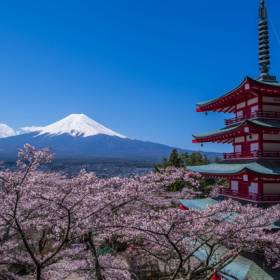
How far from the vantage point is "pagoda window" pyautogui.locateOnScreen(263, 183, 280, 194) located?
41.6 feet

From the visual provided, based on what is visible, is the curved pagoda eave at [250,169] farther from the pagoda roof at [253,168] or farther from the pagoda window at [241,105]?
the pagoda window at [241,105]

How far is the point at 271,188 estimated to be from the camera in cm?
1270

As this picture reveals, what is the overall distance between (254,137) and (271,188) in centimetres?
223

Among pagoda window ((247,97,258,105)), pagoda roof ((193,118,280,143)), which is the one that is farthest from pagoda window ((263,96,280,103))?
pagoda roof ((193,118,280,143))

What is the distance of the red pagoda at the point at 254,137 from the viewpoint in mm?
12367

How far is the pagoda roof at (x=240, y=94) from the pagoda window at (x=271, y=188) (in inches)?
149

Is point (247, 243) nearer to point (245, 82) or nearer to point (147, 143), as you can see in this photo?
point (245, 82)

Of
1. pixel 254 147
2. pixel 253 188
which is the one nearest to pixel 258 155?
pixel 254 147

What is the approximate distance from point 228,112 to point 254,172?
20.8ft

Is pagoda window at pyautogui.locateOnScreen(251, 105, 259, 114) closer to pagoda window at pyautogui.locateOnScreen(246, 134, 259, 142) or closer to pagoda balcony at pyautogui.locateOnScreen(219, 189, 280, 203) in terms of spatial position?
pagoda window at pyautogui.locateOnScreen(246, 134, 259, 142)

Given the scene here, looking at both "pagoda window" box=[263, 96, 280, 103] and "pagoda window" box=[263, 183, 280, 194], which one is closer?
"pagoda window" box=[263, 183, 280, 194]

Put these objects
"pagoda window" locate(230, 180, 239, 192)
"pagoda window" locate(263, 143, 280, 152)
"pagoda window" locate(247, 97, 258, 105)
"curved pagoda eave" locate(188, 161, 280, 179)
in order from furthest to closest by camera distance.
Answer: "pagoda window" locate(230, 180, 239, 192), "pagoda window" locate(247, 97, 258, 105), "pagoda window" locate(263, 143, 280, 152), "curved pagoda eave" locate(188, 161, 280, 179)

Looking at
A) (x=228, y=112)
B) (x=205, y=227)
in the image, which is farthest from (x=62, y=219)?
(x=228, y=112)

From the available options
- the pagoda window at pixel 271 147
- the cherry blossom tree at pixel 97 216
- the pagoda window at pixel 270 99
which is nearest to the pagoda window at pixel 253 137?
the pagoda window at pixel 271 147
